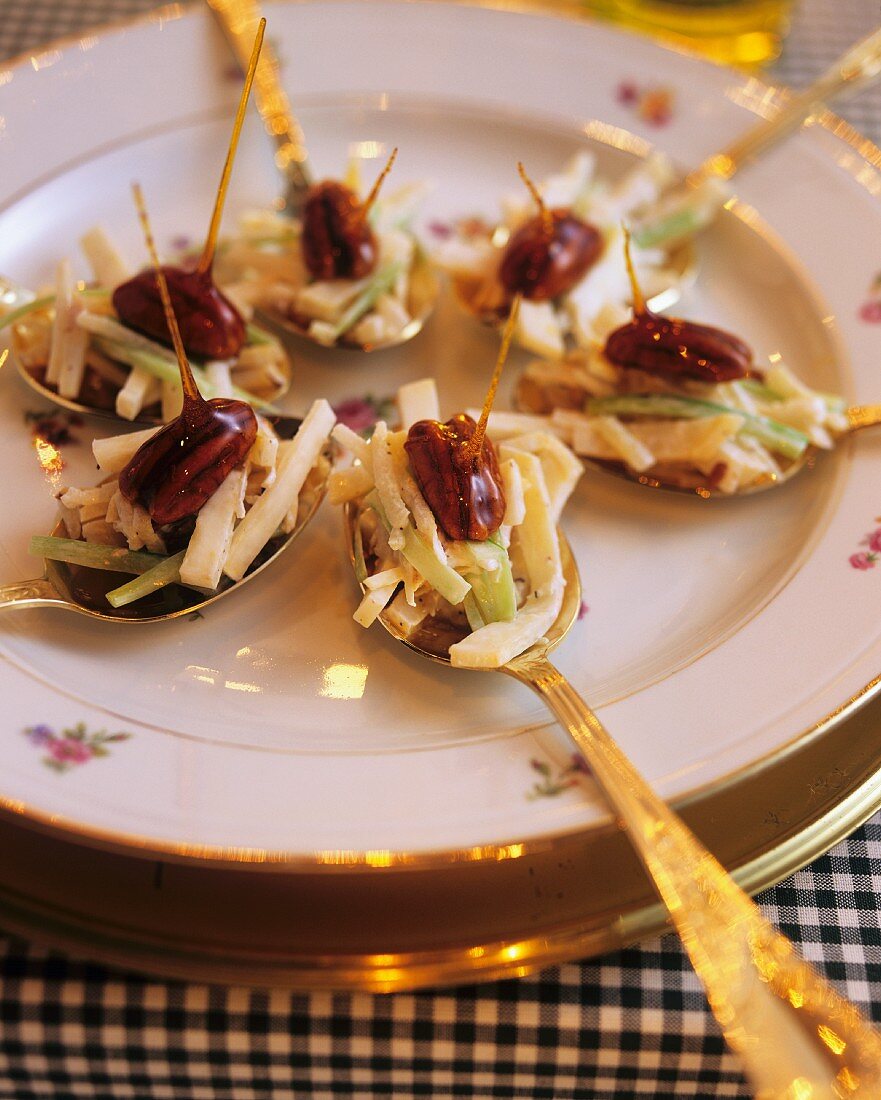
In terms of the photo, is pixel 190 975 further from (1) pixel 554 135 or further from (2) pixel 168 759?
(1) pixel 554 135

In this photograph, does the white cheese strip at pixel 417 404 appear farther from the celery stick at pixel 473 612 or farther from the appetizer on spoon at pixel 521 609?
the celery stick at pixel 473 612

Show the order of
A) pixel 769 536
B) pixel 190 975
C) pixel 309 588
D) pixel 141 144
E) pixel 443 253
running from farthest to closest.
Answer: pixel 141 144 < pixel 443 253 < pixel 769 536 < pixel 309 588 < pixel 190 975

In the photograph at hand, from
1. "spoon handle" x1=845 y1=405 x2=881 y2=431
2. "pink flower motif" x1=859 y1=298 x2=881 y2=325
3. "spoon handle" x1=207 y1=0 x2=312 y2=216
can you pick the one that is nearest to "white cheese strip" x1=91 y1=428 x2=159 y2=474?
"spoon handle" x1=207 y1=0 x2=312 y2=216

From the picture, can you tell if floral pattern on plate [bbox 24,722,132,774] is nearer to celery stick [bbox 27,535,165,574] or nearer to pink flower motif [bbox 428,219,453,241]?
celery stick [bbox 27,535,165,574]

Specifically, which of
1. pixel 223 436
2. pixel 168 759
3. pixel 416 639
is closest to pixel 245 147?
pixel 223 436

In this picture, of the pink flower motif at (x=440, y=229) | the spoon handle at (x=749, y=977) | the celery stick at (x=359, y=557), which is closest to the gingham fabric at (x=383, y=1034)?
the spoon handle at (x=749, y=977)
